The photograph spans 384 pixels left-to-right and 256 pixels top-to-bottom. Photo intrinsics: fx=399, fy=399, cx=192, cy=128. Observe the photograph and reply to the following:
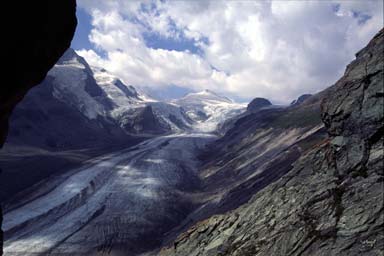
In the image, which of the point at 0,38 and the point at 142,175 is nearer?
the point at 0,38

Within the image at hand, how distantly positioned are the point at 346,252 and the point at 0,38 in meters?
13.2

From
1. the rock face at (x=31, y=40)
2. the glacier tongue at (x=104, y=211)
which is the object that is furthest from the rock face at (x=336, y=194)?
the glacier tongue at (x=104, y=211)

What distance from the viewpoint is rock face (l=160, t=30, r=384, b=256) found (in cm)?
1023

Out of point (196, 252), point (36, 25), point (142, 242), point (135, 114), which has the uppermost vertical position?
point (135, 114)

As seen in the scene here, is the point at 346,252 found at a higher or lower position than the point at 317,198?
lower

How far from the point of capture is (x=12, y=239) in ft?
130

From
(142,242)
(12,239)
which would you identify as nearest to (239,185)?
(142,242)

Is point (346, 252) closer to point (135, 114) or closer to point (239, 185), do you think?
point (239, 185)

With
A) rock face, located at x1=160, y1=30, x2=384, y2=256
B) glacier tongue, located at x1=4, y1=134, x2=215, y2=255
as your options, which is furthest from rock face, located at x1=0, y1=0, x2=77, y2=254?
glacier tongue, located at x1=4, y1=134, x2=215, y2=255

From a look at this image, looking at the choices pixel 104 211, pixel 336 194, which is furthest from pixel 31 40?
pixel 104 211

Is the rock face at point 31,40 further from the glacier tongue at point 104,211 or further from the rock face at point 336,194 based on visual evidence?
the glacier tongue at point 104,211

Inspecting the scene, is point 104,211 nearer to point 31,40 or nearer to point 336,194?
point 31,40

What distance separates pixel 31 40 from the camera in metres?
15.6

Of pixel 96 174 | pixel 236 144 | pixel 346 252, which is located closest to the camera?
pixel 346 252
